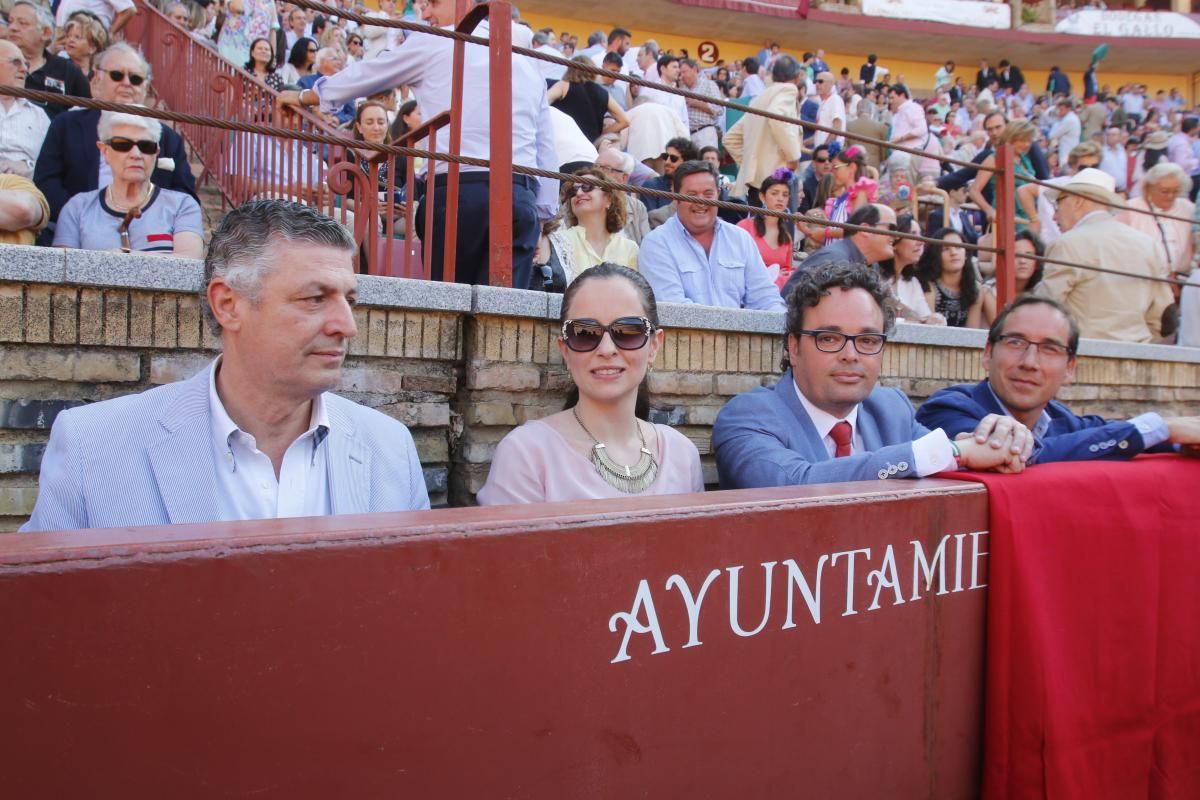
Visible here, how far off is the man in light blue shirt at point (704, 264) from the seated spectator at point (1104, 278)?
2.42 m

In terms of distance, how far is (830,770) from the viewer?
73.4 inches

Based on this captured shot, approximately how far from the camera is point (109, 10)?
781cm

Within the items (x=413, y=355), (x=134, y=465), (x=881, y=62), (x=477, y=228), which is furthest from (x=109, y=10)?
(x=881, y=62)

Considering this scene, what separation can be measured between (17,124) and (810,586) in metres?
4.91

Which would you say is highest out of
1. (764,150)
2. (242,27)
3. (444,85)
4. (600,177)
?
(242,27)

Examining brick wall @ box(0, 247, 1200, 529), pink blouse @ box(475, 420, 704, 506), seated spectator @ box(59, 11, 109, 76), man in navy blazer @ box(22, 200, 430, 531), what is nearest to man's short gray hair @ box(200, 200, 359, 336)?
man in navy blazer @ box(22, 200, 430, 531)

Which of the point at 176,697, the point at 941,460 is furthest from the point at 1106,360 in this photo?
the point at 176,697

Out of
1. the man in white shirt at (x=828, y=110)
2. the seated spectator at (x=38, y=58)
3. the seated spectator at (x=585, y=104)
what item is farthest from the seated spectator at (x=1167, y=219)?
the seated spectator at (x=38, y=58)

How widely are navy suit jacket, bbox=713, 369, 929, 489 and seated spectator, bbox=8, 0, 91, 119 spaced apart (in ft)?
15.5

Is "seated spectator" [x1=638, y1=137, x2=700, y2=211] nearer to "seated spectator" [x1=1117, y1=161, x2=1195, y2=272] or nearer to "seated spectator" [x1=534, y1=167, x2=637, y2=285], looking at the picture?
"seated spectator" [x1=534, y1=167, x2=637, y2=285]

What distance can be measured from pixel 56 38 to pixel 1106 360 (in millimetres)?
7217

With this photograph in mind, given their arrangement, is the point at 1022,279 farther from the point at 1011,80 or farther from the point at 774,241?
the point at 1011,80

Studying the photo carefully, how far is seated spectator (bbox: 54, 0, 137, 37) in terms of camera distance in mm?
7457

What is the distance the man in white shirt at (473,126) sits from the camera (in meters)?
3.65
